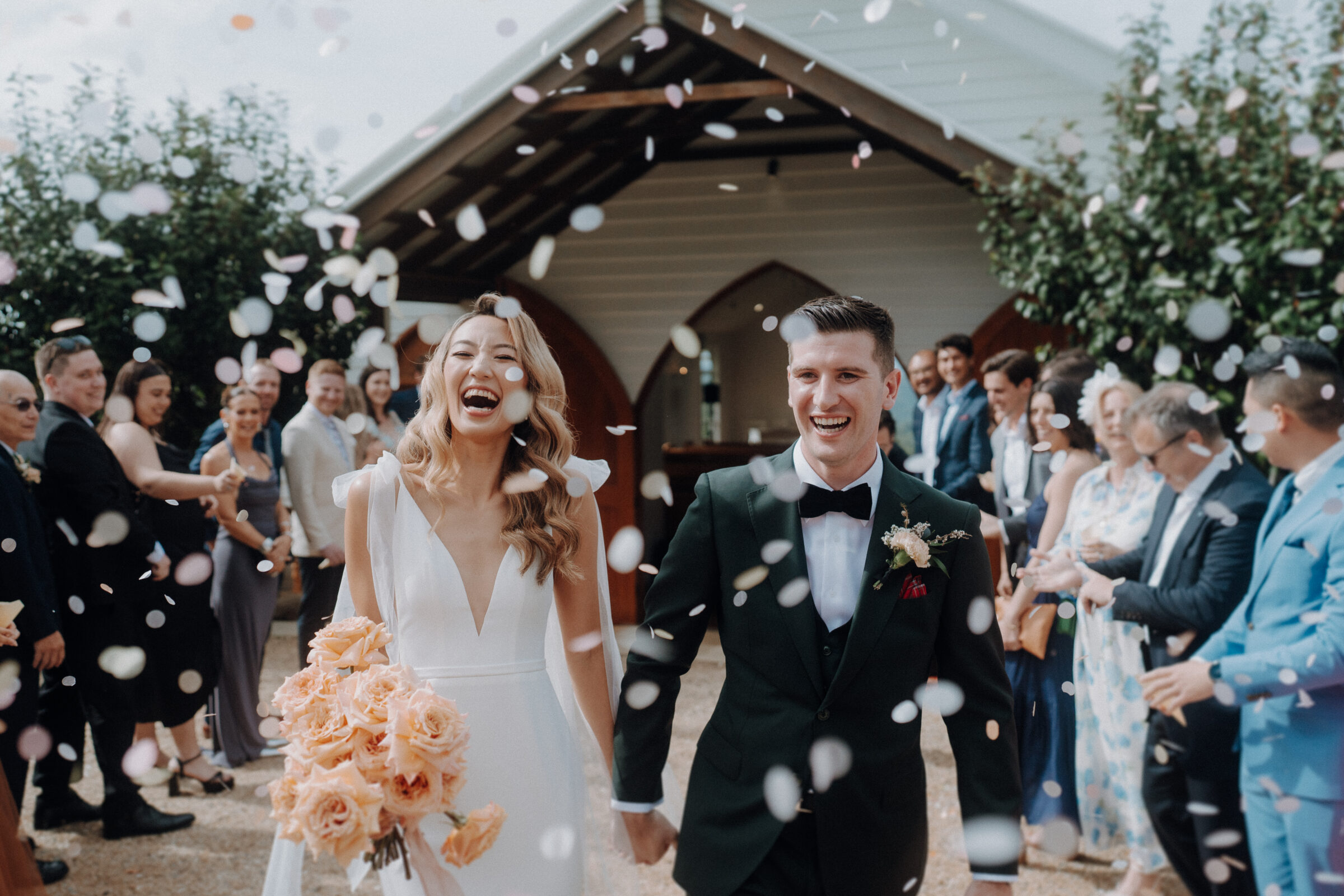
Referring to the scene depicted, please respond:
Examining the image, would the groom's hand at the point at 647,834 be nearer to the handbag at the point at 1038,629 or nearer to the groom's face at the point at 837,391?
the groom's face at the point at 837,391

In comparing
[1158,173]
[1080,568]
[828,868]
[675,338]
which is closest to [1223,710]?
[1080,568]

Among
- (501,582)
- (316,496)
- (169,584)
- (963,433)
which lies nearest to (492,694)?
(501,582)

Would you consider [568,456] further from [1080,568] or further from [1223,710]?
[1223,710]

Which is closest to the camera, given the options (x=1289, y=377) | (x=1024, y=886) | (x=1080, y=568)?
(x=1289, y=377)

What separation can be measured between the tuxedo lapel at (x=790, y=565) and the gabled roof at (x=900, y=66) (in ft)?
15.4

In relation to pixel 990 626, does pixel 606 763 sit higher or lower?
lower

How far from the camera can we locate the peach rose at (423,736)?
5.50 ft

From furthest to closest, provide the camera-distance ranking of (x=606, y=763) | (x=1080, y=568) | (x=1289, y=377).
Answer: (x=1080, y=568) < (x=1289, y=377) < (x=606, y=763)

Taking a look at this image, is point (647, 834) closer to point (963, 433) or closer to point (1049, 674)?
point (1049, 674)

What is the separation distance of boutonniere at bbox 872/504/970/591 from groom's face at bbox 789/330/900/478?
17 centimetres

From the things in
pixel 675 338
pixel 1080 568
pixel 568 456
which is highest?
pixel 675 338

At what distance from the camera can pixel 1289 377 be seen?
273 cm

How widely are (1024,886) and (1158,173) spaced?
3.57 meters

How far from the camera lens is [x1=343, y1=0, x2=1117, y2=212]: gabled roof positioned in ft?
21.2
